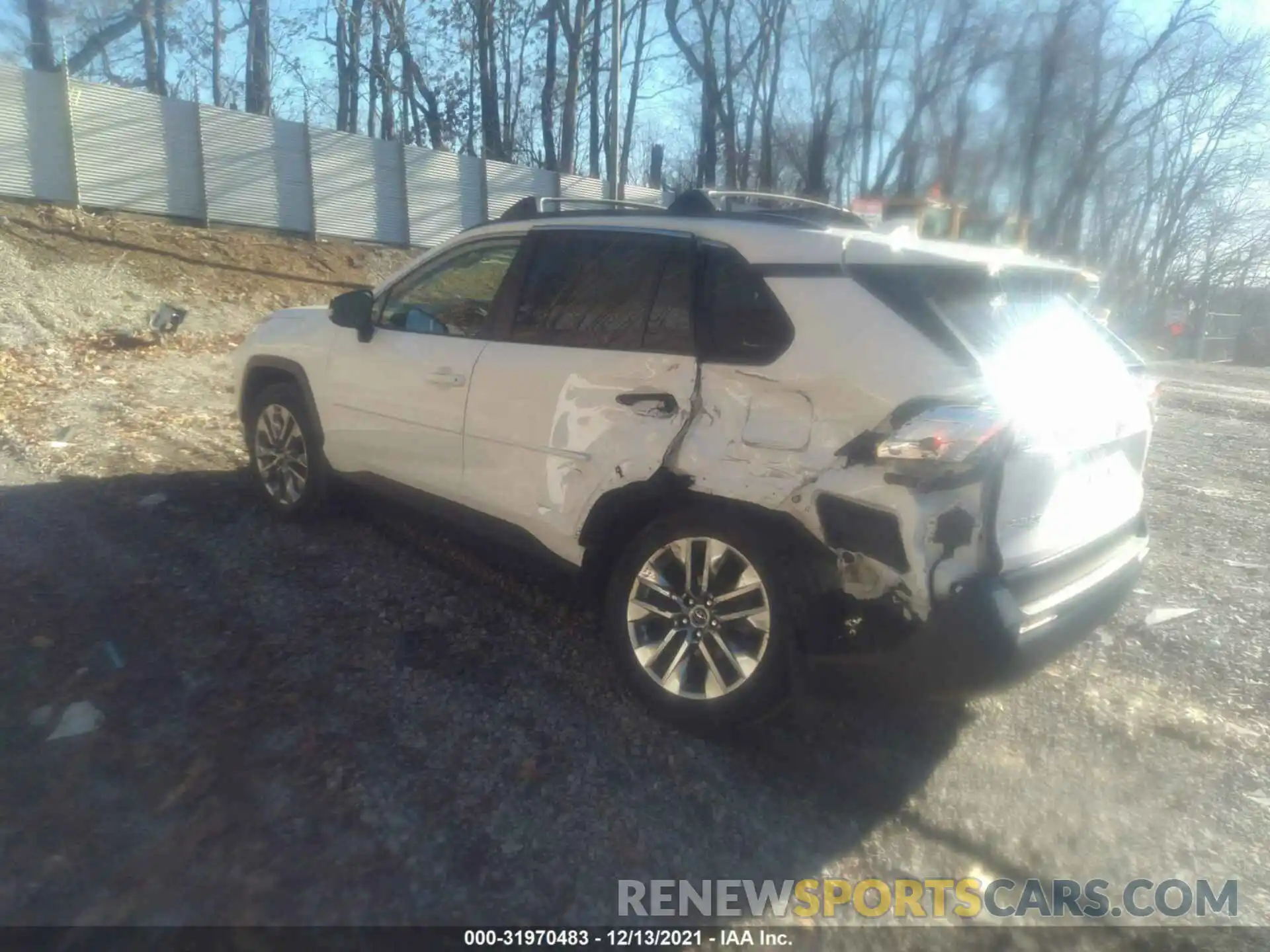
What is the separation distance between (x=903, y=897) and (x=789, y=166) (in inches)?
1511

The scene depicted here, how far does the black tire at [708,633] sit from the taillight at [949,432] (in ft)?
1.88

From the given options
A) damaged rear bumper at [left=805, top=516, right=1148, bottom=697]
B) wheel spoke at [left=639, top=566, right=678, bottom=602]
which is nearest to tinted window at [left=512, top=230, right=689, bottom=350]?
wheel spoke at [left=639, top=566, right=678, bottom=602]

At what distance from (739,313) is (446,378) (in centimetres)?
157

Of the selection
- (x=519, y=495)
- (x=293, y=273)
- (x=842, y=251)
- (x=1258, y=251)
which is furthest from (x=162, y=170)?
(x=1258, y=251)

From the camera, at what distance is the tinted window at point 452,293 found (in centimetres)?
452

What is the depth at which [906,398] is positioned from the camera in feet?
9.93

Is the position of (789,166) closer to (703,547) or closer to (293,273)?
(293,273)

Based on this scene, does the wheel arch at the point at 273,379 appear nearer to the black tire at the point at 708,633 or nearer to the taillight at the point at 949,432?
the black tire at the point at 708,633

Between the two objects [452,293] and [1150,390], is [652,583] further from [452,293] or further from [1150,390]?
[1150,390]

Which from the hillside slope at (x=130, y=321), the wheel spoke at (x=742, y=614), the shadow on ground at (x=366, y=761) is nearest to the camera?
the shadow on ground at (x=366, y=761)

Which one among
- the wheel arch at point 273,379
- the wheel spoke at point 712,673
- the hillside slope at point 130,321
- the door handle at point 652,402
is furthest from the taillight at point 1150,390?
the hillside slope at point 130,321

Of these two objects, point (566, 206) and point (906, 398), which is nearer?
point (906, 398)

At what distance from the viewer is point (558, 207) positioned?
16.0ft

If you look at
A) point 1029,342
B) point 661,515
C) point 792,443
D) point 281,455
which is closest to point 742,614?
point 661,515
